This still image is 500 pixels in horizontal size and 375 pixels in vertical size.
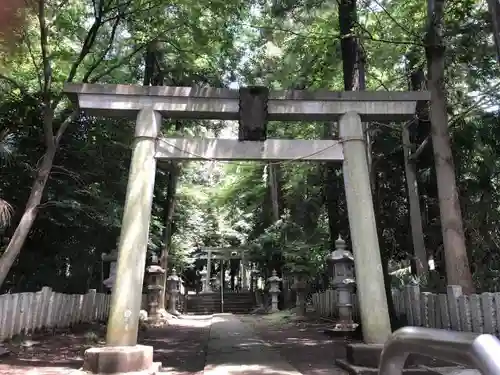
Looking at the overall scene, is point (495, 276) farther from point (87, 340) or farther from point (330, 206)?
point (87, 340)

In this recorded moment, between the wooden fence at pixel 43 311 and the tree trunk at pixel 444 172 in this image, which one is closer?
the tree trunk at pixel 444 172

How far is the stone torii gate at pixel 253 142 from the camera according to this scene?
6773 millimetres

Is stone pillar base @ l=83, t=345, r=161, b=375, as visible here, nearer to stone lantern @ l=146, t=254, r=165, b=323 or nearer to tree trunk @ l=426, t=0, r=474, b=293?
tree trunk @ l=426, t=0, r=474, b=293

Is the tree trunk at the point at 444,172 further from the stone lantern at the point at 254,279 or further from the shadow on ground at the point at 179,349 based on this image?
the stone lantern at the point at 254,279

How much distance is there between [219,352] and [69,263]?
27.3ft

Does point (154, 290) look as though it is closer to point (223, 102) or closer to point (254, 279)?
point (223, 102)

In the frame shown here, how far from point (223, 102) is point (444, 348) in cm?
620

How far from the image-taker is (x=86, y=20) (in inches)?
422

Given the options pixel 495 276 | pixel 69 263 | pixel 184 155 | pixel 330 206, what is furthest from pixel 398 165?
pixel 69 263

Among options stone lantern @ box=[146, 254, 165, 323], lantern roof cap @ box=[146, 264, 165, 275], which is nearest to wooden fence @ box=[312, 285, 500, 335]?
stone lantern @ box=[146, 254, 165, 323]

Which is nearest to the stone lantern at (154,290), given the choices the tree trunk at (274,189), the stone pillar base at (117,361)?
the tree trunk at (274,189)

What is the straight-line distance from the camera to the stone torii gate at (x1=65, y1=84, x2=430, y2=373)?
6.77 metres

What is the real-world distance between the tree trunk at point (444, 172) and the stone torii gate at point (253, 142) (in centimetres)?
103

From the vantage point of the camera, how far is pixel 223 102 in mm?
7414
